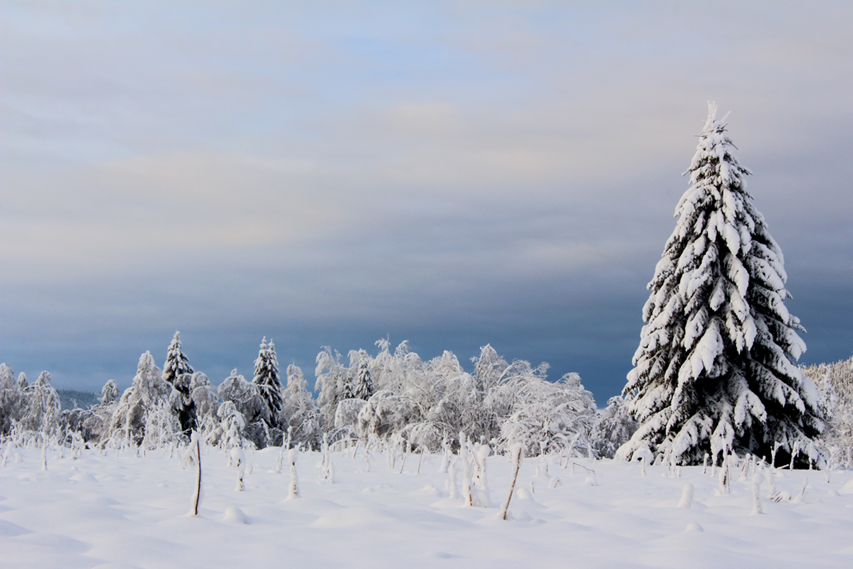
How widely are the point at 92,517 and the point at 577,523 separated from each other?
3.28 metres

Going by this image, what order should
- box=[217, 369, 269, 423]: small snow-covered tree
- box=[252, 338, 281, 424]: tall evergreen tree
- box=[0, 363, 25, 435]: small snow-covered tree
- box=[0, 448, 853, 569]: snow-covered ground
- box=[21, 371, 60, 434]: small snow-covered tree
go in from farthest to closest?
box=[252, 338, 281, 424]: tall evergreen tree → box=[0, 363, 25, 435]: small snow-covered tree → box=[21, 371, 60, 434]: small snow-covered tree → box=[217, 369, 269, 423]: small snow-covered tree → box=[0, 448, 853, 569]: snow-covered ground

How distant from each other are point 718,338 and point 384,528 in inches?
556

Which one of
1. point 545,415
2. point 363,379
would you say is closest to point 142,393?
point 363,379

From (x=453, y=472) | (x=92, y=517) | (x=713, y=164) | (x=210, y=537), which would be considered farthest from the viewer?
(x=713, y=164)

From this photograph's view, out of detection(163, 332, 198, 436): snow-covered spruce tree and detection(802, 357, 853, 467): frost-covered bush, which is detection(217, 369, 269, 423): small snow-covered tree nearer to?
detection(163, 332, 198, 436): snow-covered spruce tree

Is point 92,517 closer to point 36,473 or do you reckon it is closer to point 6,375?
point 36,473

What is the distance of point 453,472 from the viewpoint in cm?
536

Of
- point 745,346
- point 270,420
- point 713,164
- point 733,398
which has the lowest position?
point 270,420

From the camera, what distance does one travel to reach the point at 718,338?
51.3ft

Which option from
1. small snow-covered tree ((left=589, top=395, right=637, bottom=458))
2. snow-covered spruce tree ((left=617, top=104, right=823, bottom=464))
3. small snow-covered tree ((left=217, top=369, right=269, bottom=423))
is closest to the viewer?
snow-covered spruce tree ((left=617, top=104, right=823, bottom=464))

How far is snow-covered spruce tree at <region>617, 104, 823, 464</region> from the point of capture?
50.8 feet

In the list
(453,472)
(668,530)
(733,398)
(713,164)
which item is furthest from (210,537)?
(713,164)

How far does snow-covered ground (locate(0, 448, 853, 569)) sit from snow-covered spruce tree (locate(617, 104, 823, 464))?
9538 millimetres

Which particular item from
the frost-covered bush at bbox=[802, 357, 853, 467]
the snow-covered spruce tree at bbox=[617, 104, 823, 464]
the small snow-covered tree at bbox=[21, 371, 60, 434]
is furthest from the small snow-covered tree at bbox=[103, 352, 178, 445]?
the frost-covered bush at bbox=[802, 357, 853, 467]
